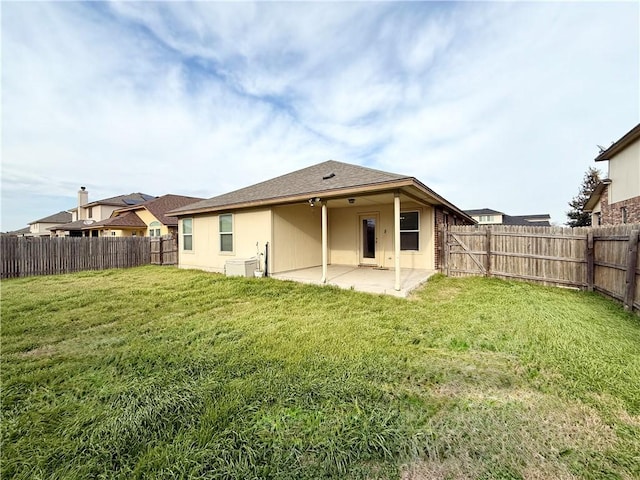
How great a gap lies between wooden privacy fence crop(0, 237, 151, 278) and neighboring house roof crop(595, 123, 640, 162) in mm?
21814

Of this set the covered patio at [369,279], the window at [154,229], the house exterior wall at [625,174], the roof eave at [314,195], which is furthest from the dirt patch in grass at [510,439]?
the window at [154,229]

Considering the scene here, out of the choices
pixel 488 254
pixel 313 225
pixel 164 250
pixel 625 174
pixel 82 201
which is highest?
pixel 82 201

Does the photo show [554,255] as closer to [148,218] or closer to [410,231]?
[410,231]

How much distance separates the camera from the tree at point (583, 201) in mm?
27328

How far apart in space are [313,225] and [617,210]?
45.7ft

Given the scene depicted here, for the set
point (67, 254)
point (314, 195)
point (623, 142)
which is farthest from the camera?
point (67, 254)

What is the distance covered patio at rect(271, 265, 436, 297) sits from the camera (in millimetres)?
6743

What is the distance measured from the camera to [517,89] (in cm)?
923

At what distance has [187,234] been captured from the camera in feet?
39.8

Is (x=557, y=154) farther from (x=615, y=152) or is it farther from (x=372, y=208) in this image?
(x=372, y=208)

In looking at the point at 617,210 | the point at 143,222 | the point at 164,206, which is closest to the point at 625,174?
the point at 617,210

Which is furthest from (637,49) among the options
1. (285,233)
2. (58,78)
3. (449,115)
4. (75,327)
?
(58,78)

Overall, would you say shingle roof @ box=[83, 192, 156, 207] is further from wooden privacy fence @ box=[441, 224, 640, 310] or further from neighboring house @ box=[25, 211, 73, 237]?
wooden privacy fence @ box=[441, 224, 640, 310]

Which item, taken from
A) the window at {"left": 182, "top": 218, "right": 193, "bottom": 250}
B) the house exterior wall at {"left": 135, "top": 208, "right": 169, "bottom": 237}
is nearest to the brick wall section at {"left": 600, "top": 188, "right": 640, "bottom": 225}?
the window at {"left": 182, "top": 218, "right": 193, "bottom": 250}
